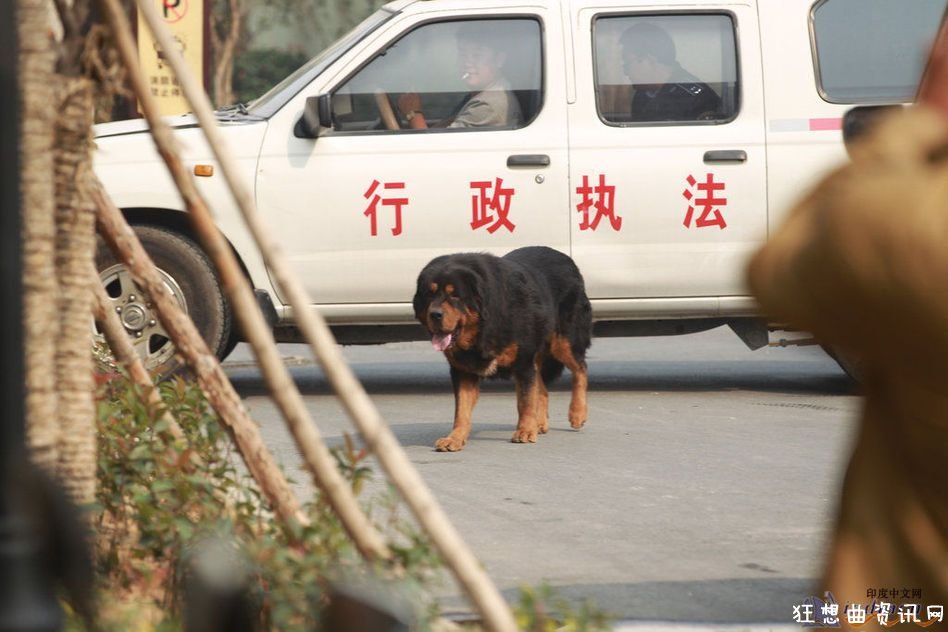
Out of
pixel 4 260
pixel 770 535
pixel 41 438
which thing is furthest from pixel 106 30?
pixel 770 535

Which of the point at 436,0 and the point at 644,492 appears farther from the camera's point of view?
the point at 436,0

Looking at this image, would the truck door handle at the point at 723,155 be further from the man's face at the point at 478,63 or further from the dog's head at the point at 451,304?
the dog's head at the point at 451,304

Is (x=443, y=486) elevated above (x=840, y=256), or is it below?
below

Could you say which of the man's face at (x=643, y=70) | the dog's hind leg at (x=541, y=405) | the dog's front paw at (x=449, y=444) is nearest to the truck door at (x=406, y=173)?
the man's face at (x=643, y=70)

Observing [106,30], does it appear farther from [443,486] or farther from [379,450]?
[443,486]

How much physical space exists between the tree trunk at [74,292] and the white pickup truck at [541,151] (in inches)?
191

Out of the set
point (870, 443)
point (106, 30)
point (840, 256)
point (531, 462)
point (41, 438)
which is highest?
point (106, 30)

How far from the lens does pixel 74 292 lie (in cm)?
334

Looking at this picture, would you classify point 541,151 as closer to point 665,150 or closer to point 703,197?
point 665,150

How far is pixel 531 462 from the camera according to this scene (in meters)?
6.78

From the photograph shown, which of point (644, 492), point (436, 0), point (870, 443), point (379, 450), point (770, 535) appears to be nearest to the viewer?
point (870, 443)

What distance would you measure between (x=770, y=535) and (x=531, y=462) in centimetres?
172

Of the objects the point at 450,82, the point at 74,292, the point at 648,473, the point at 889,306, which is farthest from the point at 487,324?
the point at 889,306

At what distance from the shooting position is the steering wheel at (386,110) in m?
8.40
